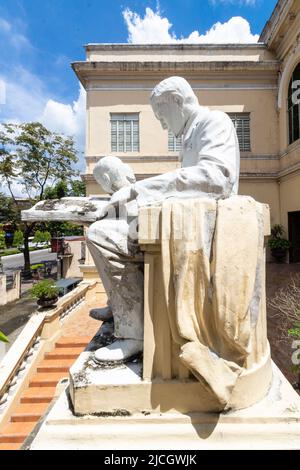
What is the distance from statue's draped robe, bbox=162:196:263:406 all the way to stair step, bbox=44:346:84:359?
432 centimetres

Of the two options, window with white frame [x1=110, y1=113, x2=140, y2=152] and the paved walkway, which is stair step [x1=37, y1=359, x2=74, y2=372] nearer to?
Result: the paved walkway

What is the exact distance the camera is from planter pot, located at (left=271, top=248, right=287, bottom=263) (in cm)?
1030

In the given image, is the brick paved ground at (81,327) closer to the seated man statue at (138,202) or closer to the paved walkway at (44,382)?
the paved walkway at (44,382)

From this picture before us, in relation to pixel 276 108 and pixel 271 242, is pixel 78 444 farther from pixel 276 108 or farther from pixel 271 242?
pixel 276 108

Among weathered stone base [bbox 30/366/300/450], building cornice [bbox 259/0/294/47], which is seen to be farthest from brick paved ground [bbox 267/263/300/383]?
building cornice [bbox 259/0/294/47]

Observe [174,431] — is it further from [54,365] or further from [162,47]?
[162,47]

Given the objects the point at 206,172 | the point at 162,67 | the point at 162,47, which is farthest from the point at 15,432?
the point at 162,47

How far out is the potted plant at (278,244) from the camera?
1018cm

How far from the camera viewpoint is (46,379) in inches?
167

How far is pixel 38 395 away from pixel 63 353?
0.94 meters

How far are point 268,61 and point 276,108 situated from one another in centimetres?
178

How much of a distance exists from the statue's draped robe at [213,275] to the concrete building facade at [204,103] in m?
9.30

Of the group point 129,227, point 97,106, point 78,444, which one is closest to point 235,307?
point 129,227

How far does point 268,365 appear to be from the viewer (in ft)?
4.71
